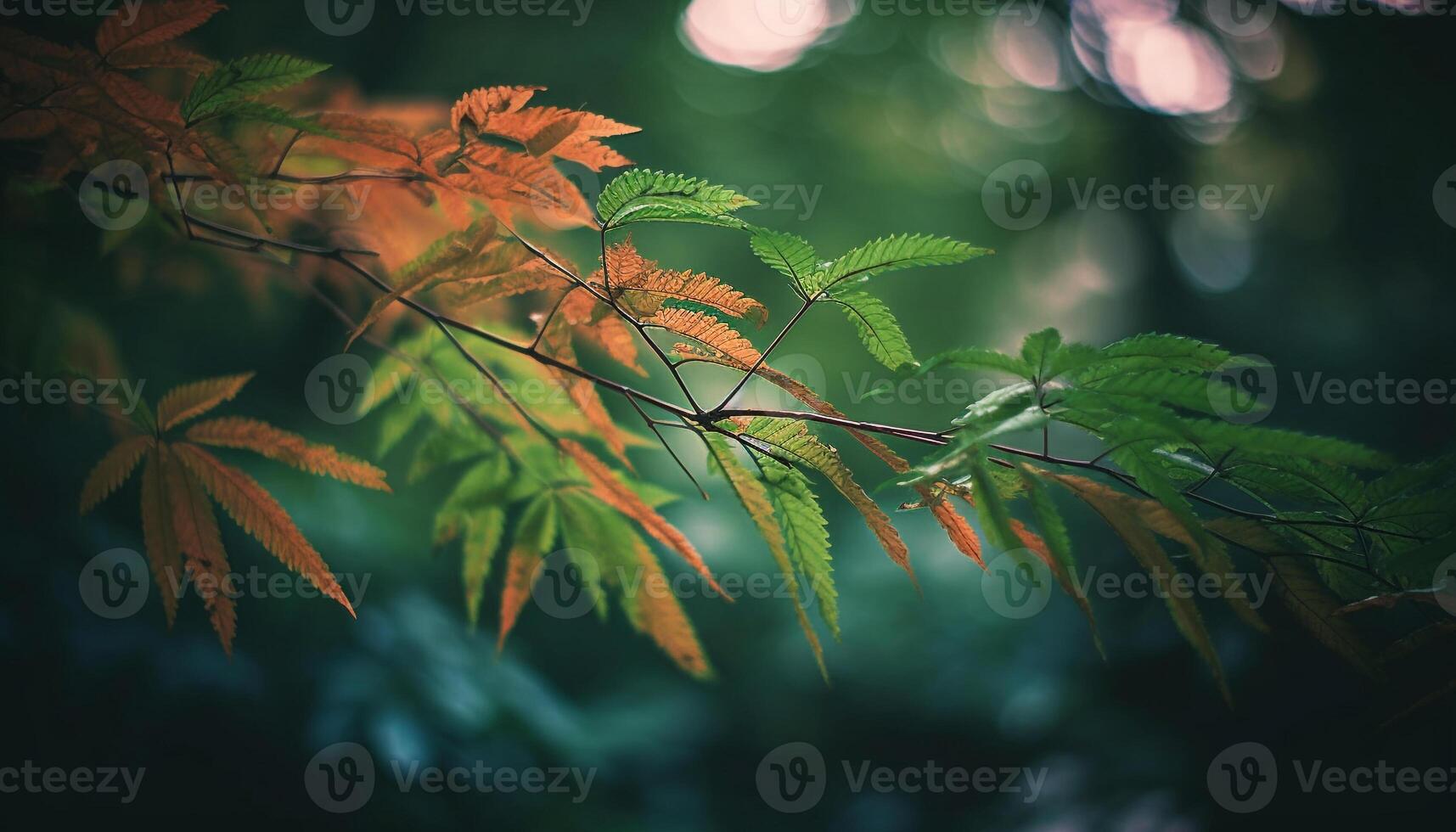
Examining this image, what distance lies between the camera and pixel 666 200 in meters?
0.46

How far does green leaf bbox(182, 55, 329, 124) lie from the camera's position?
18.9 inches

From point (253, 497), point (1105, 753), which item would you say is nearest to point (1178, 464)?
point (253, 497)

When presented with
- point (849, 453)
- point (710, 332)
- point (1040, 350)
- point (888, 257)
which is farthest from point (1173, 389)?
point (849, 453)

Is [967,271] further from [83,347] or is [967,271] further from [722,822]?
[83,347]

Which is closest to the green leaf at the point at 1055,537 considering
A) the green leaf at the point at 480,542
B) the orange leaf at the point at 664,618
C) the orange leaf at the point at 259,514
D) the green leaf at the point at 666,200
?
the green leaf at the point at 666,200

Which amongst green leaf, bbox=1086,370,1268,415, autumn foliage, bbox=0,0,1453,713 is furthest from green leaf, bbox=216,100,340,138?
green leaf, bbox=1086,370,1268,415

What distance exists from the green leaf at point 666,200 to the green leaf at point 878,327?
0.10 meters

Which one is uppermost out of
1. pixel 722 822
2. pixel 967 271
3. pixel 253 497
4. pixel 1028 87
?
pixel 1028 87

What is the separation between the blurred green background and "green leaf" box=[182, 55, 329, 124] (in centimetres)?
37

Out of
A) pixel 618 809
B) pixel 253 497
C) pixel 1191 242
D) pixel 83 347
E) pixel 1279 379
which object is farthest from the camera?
pixel 1191 242

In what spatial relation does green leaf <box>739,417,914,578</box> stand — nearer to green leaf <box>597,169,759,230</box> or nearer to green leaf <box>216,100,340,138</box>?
green leaf <box>597,169,759,230</box>

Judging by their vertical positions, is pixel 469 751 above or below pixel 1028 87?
below

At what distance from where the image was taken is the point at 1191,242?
7.54 feet

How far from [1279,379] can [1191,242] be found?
603 millimetres
